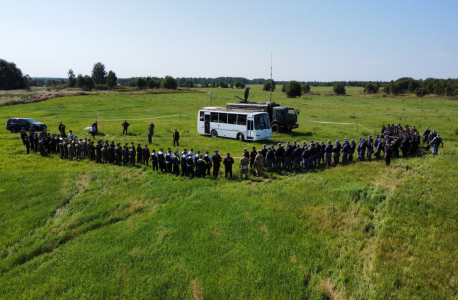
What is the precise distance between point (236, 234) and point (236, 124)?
50.0 ft

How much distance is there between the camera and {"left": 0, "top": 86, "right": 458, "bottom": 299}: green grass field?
9.32m

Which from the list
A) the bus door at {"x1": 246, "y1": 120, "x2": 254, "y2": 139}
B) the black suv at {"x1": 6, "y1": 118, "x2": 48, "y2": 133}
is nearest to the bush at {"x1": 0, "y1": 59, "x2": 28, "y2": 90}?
the black suv at {"x1": 6, "y1": 118, "x2": 48, "y2": 133}

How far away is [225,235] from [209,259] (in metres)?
1.34

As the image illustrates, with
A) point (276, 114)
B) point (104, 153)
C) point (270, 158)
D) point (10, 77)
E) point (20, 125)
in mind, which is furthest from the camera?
point (10, 77)

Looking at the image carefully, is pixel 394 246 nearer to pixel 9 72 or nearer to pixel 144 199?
pixel 144 199

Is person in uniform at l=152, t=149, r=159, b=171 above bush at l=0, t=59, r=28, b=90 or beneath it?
beneath

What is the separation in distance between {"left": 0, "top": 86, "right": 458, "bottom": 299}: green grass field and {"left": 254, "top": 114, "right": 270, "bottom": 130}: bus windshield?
28.4ft

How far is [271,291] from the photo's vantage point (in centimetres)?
918

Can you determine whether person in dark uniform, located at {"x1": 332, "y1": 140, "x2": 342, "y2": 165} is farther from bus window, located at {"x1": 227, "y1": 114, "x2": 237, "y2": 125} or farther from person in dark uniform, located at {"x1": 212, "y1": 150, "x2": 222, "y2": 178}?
bus window, located at {"x1": 227, "y1": 114, "x2": 237, "y2": 125}

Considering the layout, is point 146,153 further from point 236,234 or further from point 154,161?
point 236,234

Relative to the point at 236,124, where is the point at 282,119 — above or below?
above

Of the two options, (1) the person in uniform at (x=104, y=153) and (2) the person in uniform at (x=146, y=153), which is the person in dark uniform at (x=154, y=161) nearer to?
(2) the person in uniform at (x=146, y=153)

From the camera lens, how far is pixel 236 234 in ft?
37.9

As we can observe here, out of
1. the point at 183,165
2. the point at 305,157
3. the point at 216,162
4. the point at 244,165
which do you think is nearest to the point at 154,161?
the point at 183,165
